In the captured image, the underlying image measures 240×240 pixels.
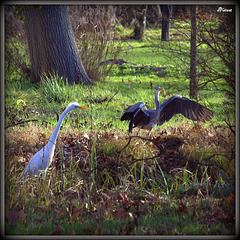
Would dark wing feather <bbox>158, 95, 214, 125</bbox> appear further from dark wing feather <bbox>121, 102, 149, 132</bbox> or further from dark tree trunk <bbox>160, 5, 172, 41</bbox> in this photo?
dark tree trunk <bbox>160, 5, 172, 41</bbox>

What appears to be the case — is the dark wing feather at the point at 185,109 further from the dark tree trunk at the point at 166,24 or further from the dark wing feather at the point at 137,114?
the dark tree trunk at the point at 166,24

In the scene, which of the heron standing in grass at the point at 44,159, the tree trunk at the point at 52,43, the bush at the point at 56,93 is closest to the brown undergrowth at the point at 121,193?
the heron standing in grass at the point at 44,159

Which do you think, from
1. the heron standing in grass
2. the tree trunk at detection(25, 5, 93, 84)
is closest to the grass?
the heron standing in grass

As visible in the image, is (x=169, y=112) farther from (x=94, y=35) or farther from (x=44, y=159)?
(x=94, y=35)

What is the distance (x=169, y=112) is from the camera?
5270mm

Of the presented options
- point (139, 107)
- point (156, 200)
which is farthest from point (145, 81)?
point (156, 200)

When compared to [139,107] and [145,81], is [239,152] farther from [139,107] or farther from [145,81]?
[145,81]

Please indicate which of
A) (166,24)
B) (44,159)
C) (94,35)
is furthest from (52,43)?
(44,159)

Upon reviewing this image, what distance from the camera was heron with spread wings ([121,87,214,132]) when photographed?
488 cm

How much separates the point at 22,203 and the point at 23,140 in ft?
5.90

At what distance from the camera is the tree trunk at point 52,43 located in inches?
306

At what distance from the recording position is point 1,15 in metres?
2.85

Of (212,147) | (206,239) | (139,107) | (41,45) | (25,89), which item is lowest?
(206,239)

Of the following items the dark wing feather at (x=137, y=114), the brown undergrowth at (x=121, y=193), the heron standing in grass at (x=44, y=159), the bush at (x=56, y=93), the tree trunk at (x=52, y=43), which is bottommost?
the brown undergrowth at (x=121, y=193)
